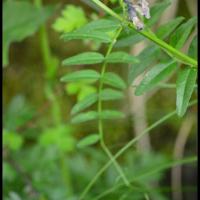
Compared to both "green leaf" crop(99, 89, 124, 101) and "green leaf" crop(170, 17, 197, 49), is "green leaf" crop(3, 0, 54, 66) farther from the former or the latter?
"green leaf" crop(170, 17, 197, 49)

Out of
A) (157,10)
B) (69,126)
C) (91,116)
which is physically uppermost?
(157,10)

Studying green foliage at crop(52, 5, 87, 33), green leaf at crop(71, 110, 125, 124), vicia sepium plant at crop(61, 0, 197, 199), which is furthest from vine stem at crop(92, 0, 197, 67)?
green foliage at crop(52, 5, 87, 33)

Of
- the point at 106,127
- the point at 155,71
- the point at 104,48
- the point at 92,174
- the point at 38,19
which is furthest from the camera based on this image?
the point at 106,127

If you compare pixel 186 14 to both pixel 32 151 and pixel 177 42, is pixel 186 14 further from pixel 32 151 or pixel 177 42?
pixel 177 42

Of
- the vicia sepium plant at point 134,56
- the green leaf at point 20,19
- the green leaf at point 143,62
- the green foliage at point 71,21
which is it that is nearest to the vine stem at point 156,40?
the vicia sepium plant at point 134,56

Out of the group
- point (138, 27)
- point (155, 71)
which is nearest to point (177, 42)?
point (155, 71)

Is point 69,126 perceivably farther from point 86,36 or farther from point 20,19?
point 86,36

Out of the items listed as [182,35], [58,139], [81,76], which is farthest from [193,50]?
[58,139]
